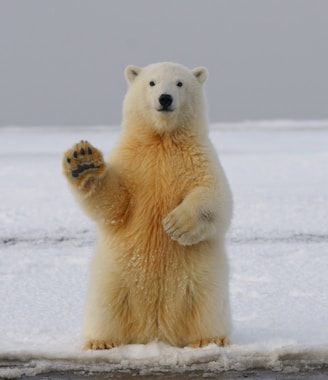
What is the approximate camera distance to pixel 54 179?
503 inches

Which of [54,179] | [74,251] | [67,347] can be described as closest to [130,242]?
[67,347]

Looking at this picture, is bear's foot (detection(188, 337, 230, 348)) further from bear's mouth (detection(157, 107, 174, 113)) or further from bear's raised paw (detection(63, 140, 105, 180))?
bear's mouth (detection(157, 107, 174, 113))

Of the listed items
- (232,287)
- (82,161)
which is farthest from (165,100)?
(232,287)

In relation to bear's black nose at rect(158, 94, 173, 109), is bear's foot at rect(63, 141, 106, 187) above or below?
below

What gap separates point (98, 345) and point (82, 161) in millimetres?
774

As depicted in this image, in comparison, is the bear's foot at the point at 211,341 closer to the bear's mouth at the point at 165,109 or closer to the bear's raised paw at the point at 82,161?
the bear's raised paw at the point at 82,161

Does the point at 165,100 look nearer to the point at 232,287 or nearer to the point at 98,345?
the point at 98,345

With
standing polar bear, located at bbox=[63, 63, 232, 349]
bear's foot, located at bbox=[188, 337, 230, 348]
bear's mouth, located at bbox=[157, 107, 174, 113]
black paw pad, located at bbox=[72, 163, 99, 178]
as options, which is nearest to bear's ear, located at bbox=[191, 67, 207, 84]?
standing polar bear, located at bbox=[63, 63, 232, 349]

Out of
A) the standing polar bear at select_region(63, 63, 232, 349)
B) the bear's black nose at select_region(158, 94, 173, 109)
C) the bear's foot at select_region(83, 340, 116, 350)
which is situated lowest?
the bear's foot at select_region(83, 340, 116, 350)

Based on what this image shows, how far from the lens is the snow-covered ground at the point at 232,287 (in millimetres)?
3197

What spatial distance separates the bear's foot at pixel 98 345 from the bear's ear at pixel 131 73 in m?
1.16

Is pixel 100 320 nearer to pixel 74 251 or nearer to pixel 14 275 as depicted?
pixel 14 275

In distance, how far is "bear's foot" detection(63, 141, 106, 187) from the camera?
3.20m

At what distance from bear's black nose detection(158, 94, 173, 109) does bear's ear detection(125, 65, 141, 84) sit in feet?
1.07
